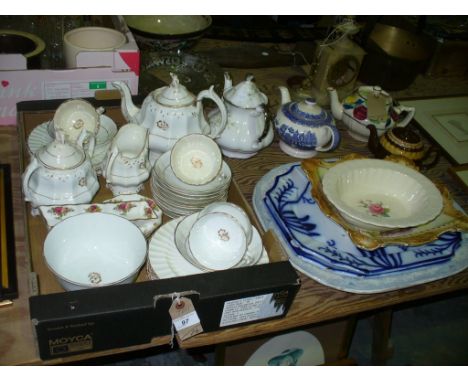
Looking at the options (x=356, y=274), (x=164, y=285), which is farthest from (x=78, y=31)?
(x=356, y=274)

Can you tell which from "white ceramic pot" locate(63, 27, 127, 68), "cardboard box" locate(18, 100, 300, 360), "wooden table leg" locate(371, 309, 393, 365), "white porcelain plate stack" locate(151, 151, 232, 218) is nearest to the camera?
"cardboard box" locate(18, 100, 300, 360)

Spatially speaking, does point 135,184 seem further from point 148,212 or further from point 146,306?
point 146,306

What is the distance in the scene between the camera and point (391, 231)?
1.07 m

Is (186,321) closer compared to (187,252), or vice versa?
(186,321)

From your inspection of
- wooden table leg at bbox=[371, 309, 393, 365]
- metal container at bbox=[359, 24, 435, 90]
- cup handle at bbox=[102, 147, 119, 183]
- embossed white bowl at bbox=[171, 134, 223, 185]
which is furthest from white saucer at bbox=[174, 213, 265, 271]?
metal container at bbox=[359, 24, 435, 90]

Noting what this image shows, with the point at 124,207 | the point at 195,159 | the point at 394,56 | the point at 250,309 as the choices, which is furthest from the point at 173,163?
the point at 394,56

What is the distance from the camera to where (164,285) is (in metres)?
0.79

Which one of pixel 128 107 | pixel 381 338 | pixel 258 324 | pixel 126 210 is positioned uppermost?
pixel 128 107

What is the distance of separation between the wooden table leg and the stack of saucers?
81 centimetres

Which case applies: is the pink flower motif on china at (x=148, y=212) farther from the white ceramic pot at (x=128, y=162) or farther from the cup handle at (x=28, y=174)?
the cup handle at (x=28, y=174)

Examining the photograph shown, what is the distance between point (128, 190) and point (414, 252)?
2.23ft

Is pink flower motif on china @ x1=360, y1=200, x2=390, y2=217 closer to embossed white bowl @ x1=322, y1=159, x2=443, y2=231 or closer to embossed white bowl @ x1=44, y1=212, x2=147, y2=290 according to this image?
embossed white bowl @ x1=322, y1=159, x2=443, y2=231

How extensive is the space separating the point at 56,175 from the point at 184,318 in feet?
1.34

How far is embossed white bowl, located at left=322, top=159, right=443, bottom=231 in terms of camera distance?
111 cm
